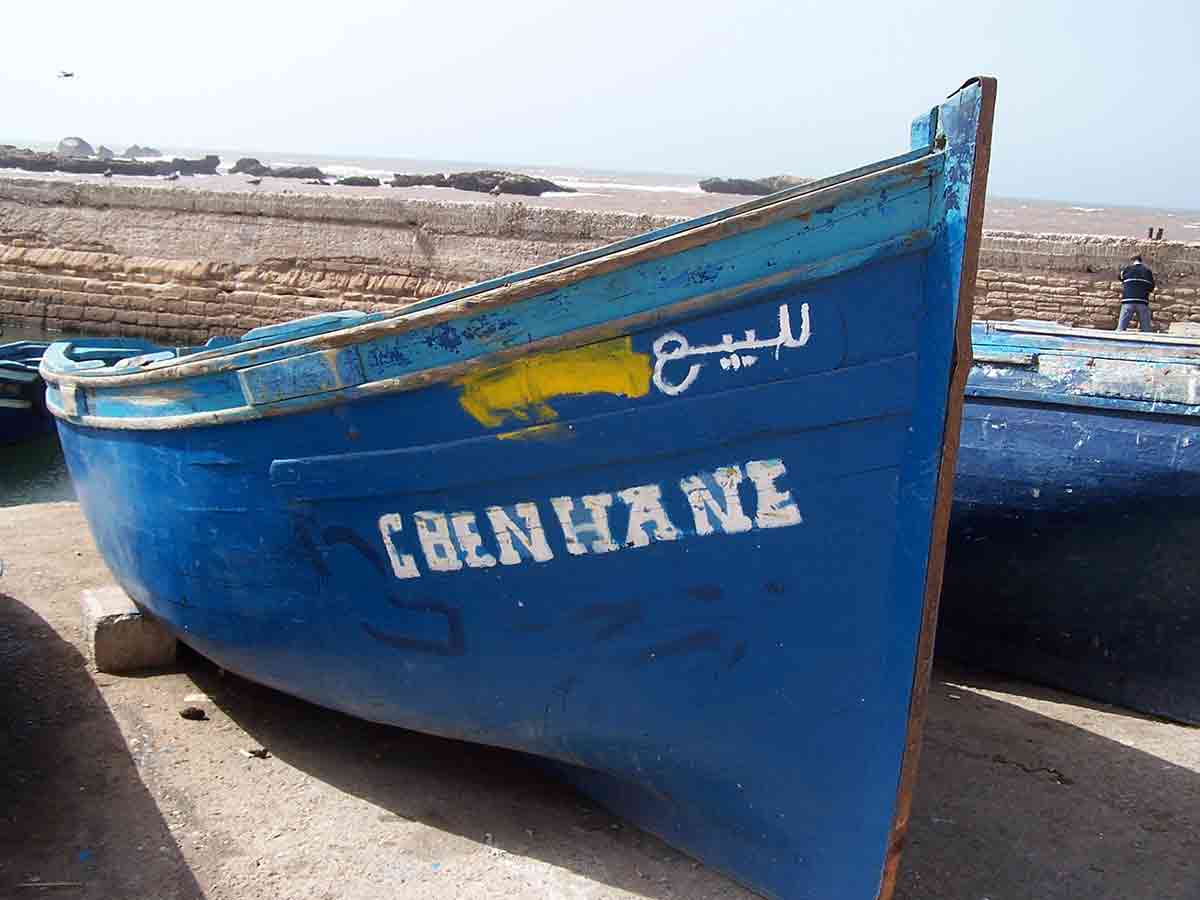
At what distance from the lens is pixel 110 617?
4.65 meters

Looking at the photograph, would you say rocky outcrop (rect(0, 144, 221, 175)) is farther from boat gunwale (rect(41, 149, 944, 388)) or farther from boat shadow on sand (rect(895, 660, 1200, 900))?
boat shadow on sand (rect(895, 660, 1200, 900))

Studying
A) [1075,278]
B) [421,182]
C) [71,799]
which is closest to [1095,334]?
[71,799]

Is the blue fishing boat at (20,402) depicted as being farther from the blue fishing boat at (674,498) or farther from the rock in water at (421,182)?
the rock in water at (421,182)

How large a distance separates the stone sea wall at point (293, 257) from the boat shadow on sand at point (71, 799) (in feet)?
29.6

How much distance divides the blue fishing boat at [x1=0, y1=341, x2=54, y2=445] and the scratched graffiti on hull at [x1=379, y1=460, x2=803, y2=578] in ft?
28.1

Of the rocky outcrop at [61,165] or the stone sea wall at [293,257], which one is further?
the rocky outcrop at [61,165]

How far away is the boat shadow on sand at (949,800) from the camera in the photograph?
3441 mm

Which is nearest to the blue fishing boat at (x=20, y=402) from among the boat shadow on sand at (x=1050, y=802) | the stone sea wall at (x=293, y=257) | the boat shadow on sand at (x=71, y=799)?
the stone sea wall at (x=293, y=257)

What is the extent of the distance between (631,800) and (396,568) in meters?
1.06

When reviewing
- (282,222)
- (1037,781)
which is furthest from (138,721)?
(282,222)

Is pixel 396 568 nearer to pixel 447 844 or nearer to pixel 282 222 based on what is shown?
pixel 447 844

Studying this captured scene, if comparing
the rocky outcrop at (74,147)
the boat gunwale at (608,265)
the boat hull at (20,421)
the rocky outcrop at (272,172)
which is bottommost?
the boat hull at (20,421)

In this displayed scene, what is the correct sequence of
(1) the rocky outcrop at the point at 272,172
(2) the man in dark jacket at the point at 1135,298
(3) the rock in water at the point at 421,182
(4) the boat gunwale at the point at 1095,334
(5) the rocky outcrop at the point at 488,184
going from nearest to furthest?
1. (4) the boat gunwale at the point at 1095,334
2. (2) the man in dark jacket at the point at 1135,298
3. (5) the rocky outcrop at the point at 488,184
4. (3) the rock in water at the point at 421,182
5. (1) the rocky outcrop at the point at 272,172

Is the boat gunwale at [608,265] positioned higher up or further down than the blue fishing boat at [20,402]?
higher up
